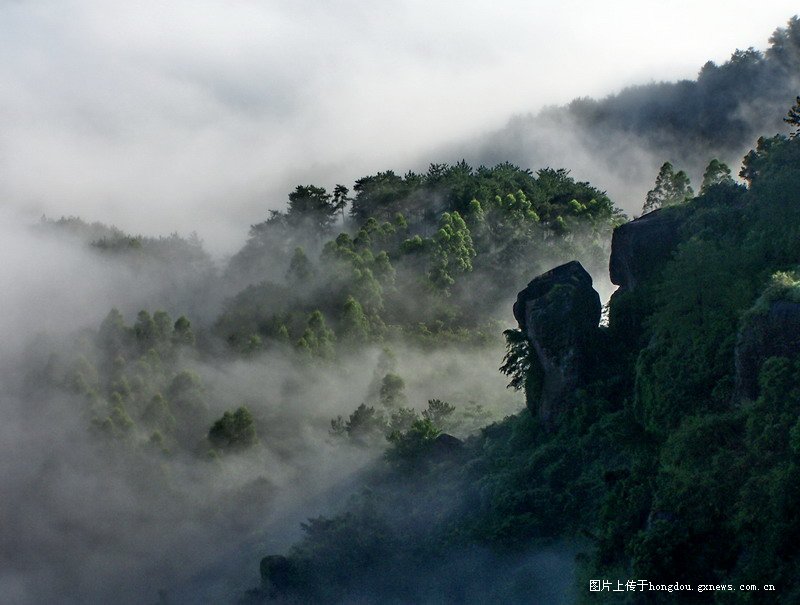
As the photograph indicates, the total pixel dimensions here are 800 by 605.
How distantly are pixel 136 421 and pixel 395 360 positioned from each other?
61.9 ft

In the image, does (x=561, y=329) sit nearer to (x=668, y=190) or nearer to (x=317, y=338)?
(x=668, y=190)

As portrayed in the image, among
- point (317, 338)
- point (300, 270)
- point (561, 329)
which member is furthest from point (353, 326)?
point (561, 329)

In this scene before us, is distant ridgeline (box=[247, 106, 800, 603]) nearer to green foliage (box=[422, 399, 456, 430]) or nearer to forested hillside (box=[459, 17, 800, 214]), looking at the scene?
green foliage (box=[422, 399, 456, 430])

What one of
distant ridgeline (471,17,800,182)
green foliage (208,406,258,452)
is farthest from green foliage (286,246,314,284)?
distant ridgeline (471,17,800,182)

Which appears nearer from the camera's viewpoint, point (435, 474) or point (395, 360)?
point (435, 474)

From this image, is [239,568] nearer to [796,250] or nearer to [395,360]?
[395,360]

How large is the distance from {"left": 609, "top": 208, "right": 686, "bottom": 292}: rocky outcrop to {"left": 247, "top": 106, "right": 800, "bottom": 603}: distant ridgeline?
89 mm

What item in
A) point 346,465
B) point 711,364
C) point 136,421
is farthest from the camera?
point 136,421

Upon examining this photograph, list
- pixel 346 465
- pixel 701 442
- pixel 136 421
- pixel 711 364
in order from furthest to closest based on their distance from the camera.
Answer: pixel 136 421 < pixel 346 465 < pixel 711 364 < pixel 701 442

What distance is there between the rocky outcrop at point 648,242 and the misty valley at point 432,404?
0.15 m

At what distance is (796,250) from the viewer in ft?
159

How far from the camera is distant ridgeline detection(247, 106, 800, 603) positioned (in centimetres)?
4094

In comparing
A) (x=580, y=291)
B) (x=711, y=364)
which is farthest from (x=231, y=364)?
(x=711, y=364)

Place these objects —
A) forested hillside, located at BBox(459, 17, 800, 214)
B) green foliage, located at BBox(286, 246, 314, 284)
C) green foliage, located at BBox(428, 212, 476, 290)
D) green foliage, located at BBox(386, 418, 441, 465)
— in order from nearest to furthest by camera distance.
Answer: green foliage, located at BBox(386, 418, 441, 465) → green foliage, located at BBox(286, 246, 314, 284) → green foliage, located at BBox(428, 212, 476, 290) → forested hillside, located at BBox(459, 17, 800, 214)
